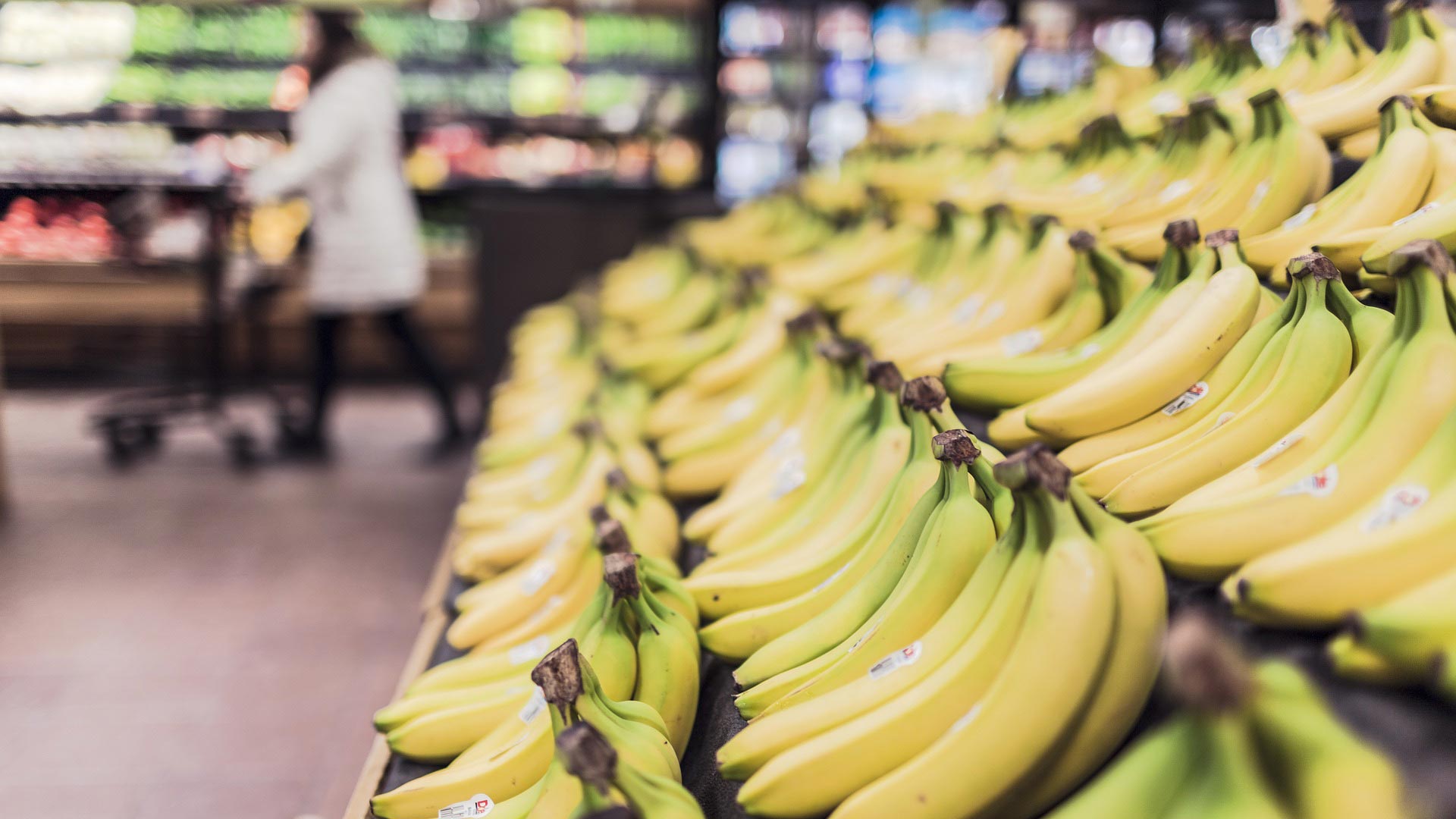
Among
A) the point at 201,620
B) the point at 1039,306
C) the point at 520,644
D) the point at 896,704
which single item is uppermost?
the point at 1039,306

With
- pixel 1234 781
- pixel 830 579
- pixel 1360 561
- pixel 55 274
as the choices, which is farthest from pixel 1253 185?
pixel 55 274

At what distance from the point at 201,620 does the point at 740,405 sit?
6.57 ft

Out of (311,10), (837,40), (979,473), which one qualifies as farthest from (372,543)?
(837,40)

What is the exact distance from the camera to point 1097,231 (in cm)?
180

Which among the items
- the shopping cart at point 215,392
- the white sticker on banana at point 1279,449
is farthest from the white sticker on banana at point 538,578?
the shopping cart at point 215,392

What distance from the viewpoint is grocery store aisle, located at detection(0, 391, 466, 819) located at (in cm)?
236

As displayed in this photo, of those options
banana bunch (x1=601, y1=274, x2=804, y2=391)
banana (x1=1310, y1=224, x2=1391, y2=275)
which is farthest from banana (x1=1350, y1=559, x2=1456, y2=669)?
banana bunch (x1=601, y1=274, x2=804, y2=391)

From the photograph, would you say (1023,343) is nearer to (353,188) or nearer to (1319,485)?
(1319,485)

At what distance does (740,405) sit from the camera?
2018 mm

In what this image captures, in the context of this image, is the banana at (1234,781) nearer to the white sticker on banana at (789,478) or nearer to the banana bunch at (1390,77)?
the white sticker on banana at (789,478)

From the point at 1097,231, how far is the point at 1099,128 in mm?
516

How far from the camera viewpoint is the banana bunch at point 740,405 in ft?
6.10

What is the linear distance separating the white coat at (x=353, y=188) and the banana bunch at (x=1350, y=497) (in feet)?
13.4

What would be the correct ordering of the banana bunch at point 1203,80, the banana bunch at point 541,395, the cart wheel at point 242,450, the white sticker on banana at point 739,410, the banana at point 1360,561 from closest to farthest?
the banana at point 1360,561 < the white sticker on banana at point 739,410 < the banana bunch at point 1203,80 < the banana bunch at point 541,395 < the cart wheel at point 242,450
